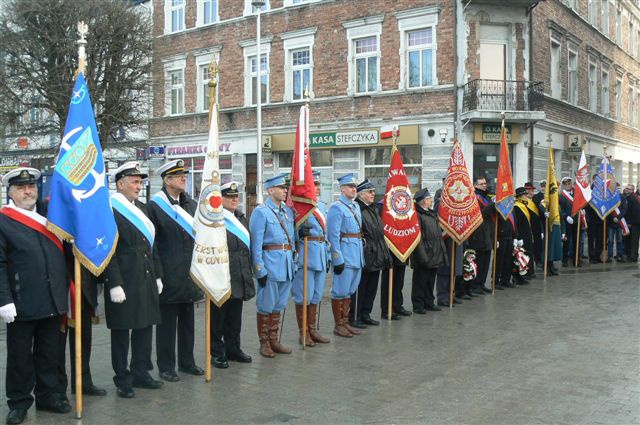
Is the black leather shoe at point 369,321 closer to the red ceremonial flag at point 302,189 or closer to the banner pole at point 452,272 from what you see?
the banner pole at point 452,272

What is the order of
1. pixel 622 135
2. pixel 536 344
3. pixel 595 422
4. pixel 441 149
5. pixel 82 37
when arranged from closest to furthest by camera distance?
pixel 595 422, pixel 82 37, pixel 536 344, pixel 441 149, pixel 622 135

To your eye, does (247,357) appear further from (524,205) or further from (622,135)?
(622,135)

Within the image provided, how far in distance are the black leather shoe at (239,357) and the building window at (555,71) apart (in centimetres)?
1983

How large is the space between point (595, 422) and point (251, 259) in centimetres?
378

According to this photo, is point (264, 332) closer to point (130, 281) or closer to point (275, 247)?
point (275, 247)

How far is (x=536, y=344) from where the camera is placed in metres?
7.88

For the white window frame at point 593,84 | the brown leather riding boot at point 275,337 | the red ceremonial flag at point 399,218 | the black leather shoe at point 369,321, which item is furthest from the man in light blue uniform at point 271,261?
the white window frame at point 593,84

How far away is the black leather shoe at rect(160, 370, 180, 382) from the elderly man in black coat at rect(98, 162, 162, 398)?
8.1 inches

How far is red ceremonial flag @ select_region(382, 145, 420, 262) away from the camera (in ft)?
31.7

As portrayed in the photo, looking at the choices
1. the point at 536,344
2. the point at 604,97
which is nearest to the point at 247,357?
the point at 536,344

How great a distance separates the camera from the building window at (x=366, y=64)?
22.9 metres

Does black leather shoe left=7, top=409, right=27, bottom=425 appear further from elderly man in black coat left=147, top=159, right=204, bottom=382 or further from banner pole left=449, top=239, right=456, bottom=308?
banner pole left=449, top=239, right=456, bottom=308

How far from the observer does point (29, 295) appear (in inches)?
209

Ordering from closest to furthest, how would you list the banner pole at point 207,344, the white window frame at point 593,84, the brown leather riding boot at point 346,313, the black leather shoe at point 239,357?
1. the banner pole at point 207,344
2. the black leather shoe at point 239,357
3. the brown leather riding boot at point 346,313
4. the white window frame at point 593,84
